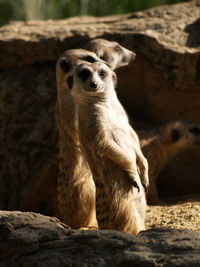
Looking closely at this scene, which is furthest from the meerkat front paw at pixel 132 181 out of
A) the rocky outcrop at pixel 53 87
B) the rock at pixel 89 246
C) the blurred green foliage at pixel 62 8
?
the blurred green foliage at pixel 62 8

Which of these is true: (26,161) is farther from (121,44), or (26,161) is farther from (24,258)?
(24,258)

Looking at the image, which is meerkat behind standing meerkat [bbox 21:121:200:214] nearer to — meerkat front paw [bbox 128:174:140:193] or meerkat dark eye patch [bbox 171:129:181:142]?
meerkat dark eye patch [bbox 171:129:181:142]

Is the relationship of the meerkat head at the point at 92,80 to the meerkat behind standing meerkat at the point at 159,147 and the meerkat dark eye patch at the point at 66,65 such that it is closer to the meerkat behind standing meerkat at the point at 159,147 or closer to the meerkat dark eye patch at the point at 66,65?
the meerkat dark eye patch at the point at 66,65

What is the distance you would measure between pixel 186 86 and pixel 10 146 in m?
1.87

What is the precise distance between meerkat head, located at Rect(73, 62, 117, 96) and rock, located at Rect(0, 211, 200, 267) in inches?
52.1

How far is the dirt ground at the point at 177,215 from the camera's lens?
4.88 meters

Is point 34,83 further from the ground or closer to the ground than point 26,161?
further from the ground

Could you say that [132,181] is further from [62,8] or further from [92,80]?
[62,8]

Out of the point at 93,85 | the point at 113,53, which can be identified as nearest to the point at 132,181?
the point at 93,85

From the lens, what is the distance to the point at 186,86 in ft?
21.6

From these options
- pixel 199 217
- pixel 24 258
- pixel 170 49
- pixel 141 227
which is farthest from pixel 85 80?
pixel 170 49

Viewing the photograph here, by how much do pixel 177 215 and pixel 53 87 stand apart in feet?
7.35

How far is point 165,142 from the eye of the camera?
21.6 feet

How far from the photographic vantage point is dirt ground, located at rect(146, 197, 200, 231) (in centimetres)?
488
